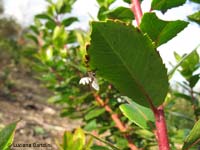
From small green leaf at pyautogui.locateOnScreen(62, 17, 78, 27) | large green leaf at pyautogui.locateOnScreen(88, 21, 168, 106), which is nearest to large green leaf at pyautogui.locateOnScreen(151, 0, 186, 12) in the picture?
large green leaf at pyautogui.locateOnScreen(88, 21, 168, 106)

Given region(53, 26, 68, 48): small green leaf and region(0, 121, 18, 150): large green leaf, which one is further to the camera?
region(53, 26, 68, 48): small green leaf

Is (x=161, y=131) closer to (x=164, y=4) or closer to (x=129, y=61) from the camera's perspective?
(x=129, y=61)

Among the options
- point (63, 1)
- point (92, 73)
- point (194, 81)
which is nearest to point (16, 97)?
point (63, 1)

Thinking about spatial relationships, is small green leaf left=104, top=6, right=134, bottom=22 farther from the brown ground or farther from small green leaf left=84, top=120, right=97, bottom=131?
the brown ground

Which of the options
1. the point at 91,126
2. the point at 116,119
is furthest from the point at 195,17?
the point at 91,126

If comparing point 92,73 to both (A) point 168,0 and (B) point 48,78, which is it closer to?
(A) point 168,0
